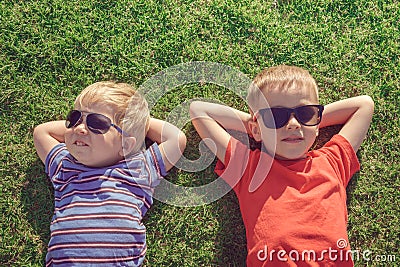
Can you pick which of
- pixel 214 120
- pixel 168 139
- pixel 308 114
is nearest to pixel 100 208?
pixel 168 139

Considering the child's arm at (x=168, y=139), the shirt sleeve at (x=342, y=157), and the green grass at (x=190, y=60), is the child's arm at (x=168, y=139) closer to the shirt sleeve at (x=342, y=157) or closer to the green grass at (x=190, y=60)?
the green grass at (x=190, y=60)

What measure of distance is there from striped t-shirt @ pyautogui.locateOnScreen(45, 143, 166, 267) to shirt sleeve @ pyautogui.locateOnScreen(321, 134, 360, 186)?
4.31 ft

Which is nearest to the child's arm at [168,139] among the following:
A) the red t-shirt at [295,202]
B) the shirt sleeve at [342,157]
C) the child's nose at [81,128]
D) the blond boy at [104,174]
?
the blond boy at [104,174]

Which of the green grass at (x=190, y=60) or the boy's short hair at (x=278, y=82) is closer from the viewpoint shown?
the boy's short hair at (x=278, y=82)

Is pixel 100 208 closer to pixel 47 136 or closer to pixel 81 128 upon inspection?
→ pixel 81 128

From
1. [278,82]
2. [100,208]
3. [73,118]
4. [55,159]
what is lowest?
[100,208]

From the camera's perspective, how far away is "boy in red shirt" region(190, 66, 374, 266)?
3.15 metres

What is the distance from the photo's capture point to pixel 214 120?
3.61 meters

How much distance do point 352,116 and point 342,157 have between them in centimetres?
37

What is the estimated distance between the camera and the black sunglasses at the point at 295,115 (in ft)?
10.4
